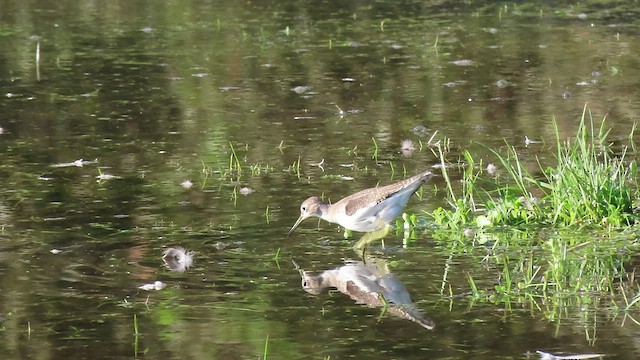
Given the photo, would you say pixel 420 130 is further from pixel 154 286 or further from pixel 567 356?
pixel 567 356

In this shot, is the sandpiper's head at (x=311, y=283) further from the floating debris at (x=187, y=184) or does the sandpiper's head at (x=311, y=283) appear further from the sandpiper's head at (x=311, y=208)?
the floating debris at (x=187, y=184)

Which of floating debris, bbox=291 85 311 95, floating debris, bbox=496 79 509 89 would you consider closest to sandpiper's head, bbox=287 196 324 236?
floating debris, bbox=291 85 311 95

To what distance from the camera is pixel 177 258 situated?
827cm

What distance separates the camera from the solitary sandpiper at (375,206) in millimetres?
8477

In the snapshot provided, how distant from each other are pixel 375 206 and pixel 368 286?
853mm

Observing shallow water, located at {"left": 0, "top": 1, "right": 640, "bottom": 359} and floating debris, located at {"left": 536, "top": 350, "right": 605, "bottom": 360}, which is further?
shallow water, located at {"left": 0, "top": 1, "right": 640, "bottom": 359}

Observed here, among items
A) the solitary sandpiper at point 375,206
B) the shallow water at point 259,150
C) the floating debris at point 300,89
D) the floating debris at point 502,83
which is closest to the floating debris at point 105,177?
the shallow water at point 259,150

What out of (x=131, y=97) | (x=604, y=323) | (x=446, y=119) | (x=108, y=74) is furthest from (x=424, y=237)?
(x=108, y=74)

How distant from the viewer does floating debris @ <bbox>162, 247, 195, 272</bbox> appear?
8.16 m

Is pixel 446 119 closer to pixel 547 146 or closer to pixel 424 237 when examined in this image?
pixel 547 146

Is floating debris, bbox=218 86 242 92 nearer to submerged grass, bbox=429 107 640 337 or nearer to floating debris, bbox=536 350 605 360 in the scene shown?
submerged grass, bbox=429 107 640 337

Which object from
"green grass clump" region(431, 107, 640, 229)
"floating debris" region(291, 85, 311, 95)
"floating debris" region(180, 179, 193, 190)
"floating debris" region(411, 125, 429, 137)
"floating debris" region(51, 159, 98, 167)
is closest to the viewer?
"green grass clump" region(431, 107, 640, 229)

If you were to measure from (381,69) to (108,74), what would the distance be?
3063 millimetres

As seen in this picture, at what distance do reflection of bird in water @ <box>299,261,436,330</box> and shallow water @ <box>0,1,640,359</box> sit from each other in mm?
80
